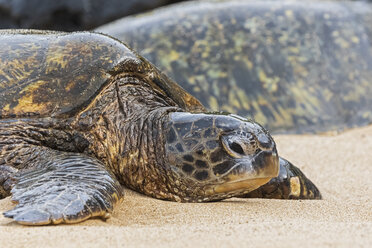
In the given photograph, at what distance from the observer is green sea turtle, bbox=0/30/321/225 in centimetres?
247

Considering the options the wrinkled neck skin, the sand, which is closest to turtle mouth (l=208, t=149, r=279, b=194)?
the sand

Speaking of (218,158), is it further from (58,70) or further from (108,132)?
(58,70)

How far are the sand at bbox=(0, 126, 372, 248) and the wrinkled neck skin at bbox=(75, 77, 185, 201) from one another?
8 centimetres

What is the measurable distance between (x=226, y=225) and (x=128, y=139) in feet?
2.65

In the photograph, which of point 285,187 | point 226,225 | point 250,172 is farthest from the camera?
point 285,187

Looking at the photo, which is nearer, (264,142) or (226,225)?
(226,225)

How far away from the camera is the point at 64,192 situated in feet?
6.87

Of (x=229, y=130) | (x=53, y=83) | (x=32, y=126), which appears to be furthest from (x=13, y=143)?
(x=229, y=130)

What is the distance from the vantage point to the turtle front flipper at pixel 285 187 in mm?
2920

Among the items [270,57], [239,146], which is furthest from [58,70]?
[270,57]

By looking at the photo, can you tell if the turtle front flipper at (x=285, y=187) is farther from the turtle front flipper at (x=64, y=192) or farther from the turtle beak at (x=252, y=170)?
the turtle front flipper at (x=64, y=192)

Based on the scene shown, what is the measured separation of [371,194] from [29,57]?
1.87 meters

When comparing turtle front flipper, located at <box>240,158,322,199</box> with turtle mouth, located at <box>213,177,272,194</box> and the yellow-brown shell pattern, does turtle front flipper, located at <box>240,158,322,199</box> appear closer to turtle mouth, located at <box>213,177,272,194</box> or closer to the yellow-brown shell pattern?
turtle mouth, located at <box>213,177,272,194</box>

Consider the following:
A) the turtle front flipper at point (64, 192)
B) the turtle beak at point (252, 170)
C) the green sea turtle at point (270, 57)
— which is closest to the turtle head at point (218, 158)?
the turtle beak at point (252, 170)
